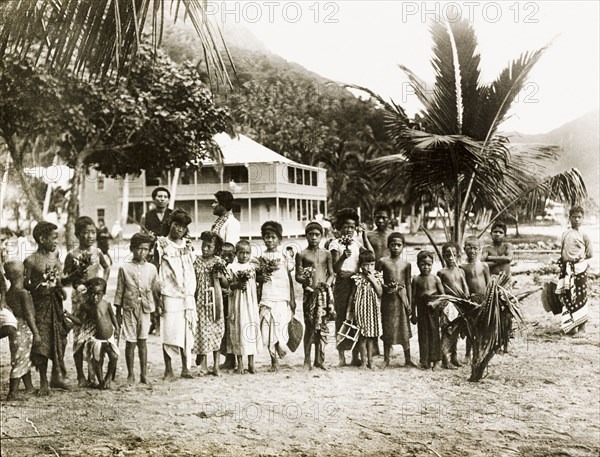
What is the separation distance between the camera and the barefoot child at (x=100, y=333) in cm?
488

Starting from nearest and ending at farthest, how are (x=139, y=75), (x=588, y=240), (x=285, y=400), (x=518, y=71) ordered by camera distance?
(x=285, y=400) < (x=518, y=71) < (x=588, y=240) < (x=139, y=75)

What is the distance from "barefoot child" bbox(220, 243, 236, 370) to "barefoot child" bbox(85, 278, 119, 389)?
40.1 inches

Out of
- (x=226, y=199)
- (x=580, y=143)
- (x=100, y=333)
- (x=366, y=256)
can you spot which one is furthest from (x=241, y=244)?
(x=580, y=143)

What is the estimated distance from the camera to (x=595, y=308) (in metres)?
7.54

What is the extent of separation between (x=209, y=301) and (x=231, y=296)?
0.22 m

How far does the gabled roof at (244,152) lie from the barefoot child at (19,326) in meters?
2.44

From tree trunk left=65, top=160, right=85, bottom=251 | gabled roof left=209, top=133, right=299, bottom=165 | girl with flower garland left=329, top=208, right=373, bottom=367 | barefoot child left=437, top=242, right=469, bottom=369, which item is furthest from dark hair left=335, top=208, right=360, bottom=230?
tree trunk left=65, top=160, right=85, bottom=251

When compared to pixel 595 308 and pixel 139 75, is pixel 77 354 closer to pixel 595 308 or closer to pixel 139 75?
pixel 139 75

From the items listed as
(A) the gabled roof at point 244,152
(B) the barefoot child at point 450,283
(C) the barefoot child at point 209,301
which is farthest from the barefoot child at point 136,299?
(B) the barefoot child at point 450,283

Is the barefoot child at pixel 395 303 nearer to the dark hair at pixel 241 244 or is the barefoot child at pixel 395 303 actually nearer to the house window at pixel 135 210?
the dark hair at pixel 241 244

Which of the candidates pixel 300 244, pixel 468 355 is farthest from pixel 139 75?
pixel 468 355

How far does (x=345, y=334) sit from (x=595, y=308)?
3.83m

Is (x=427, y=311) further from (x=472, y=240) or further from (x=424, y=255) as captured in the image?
(x=472, y=240)

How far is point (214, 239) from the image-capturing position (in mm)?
5371
